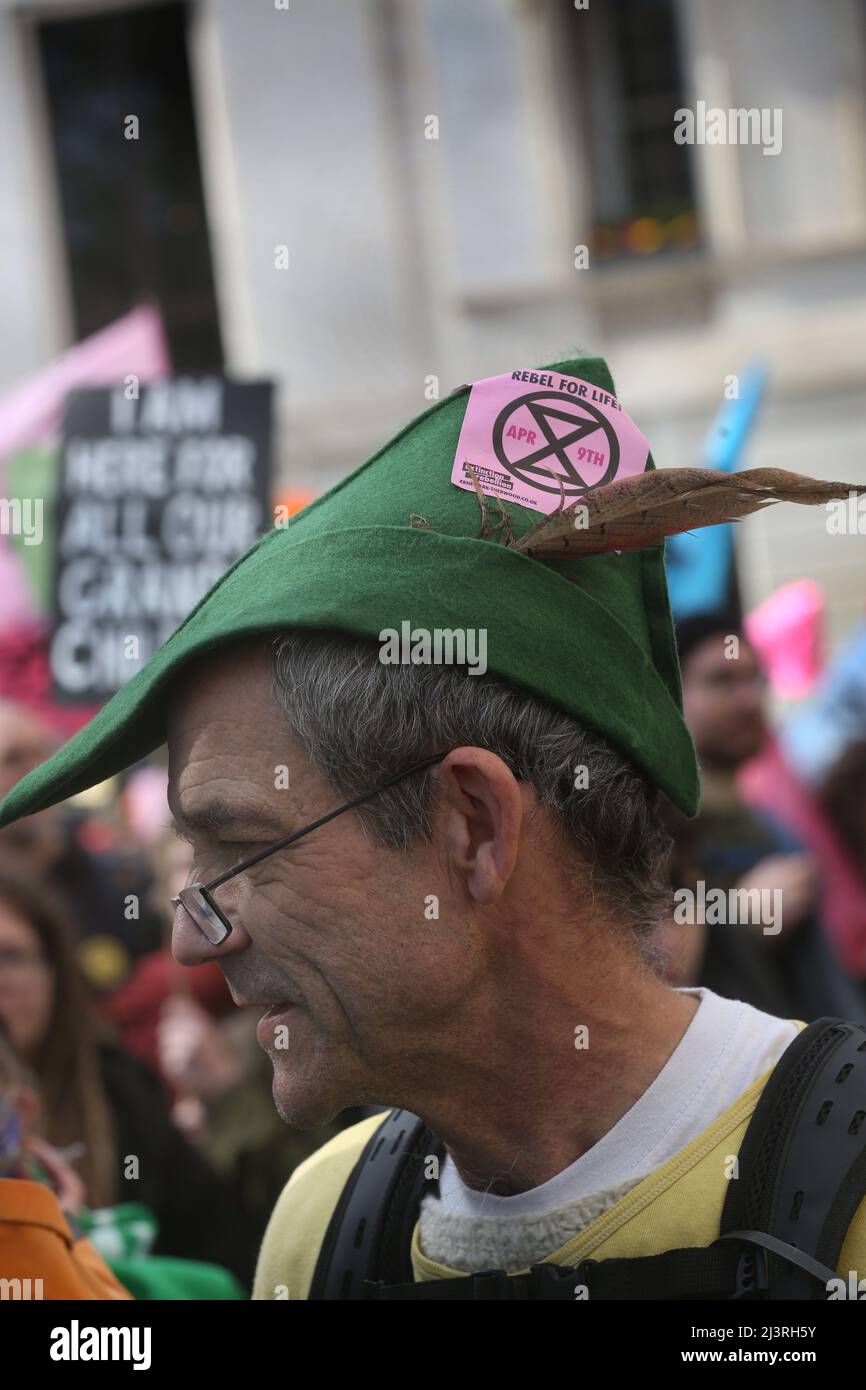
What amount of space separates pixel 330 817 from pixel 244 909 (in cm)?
11

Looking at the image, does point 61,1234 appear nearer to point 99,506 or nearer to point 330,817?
point 330,817

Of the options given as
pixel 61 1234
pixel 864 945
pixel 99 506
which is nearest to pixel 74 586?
pixel 99 506

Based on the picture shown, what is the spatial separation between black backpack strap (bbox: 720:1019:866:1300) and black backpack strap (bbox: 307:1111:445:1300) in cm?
35

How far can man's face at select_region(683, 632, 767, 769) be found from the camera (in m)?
4.26

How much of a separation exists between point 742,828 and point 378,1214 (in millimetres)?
2810

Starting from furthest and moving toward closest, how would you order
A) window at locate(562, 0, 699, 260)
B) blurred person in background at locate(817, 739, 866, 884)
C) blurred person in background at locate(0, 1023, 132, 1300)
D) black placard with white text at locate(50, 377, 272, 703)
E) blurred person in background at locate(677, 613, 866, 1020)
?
window at locate(562, 0, 699, 260)
blurred person in background at locate(817, 739, 866, 884)
black placard with white text at locate(50, 377, 272, 703)
blurred person in background at locate(677, 613, 866, 1020)
blurred person in background at locate(0, 1023, 132, 1300)

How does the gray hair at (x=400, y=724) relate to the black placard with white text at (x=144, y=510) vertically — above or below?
below

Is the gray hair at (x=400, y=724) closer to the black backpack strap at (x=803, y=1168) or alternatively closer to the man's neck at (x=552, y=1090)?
the man's neck at (x=552, y=1090)

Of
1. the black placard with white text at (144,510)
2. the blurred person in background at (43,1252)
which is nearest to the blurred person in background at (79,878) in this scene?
the black placard with white text at (144,510)

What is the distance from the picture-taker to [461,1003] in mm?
1539

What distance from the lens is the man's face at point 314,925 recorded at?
1.51 metres

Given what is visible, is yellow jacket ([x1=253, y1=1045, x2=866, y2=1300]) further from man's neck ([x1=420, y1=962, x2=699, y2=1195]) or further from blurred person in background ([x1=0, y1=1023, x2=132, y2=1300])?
blurred person in background ([x1=0, y1=1023, x2=132, y2=1300])

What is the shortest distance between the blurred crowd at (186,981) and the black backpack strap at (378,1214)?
814 millimetres

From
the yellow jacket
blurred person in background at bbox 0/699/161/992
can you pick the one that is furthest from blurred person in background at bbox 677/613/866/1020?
the yellow jacket
